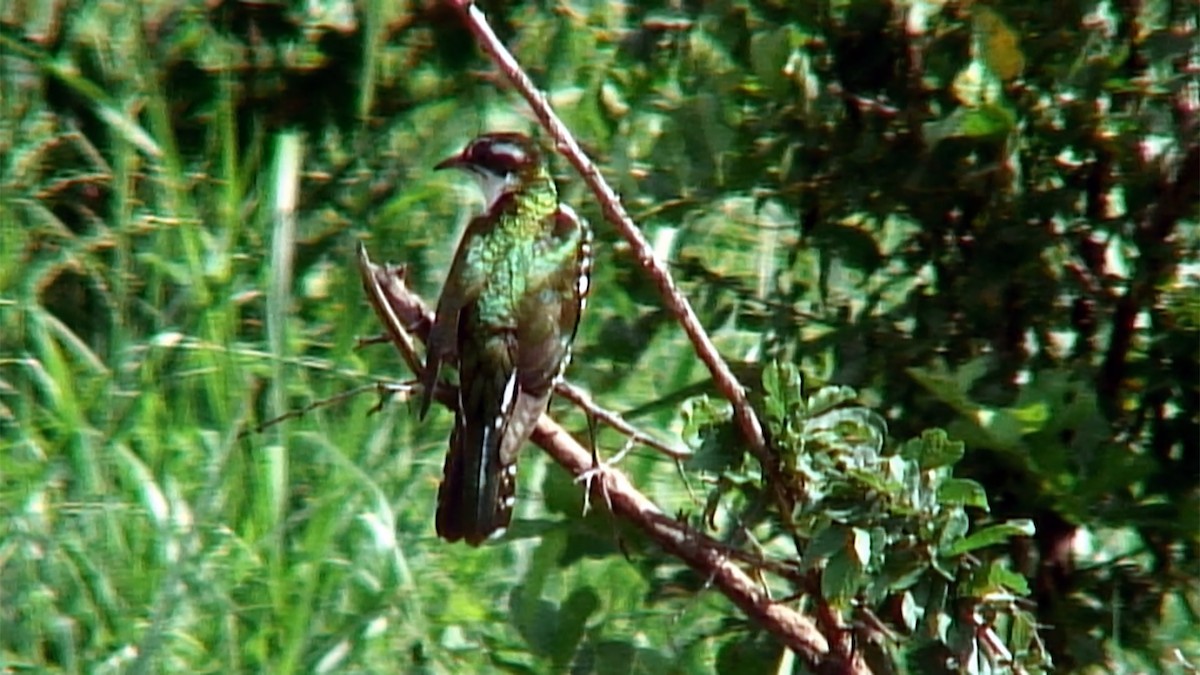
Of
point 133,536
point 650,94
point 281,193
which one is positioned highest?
point 650,94

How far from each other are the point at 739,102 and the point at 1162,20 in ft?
1.79

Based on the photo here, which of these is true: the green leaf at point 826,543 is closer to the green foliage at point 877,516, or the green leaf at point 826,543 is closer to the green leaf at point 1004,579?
the green foliage at point 877,516

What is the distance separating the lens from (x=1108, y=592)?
128 inches

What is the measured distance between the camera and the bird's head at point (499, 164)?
2.79 m

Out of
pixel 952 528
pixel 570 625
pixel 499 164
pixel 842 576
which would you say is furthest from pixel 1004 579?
pixel 499 164

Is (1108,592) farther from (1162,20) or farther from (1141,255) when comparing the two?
(1162,20)

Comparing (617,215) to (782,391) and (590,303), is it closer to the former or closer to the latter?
(782,391)

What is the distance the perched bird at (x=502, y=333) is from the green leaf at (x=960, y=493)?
17.0 inches

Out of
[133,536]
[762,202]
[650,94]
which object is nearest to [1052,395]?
[762,202]

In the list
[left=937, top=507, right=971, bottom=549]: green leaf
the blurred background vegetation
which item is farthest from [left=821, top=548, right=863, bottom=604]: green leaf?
the blurred background vegetation

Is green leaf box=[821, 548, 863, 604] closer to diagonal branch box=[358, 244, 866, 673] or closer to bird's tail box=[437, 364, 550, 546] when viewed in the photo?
diagonal branch box=[358, 244, 866, 673]

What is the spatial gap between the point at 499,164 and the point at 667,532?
0.46m

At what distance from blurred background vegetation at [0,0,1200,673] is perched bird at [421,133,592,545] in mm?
192

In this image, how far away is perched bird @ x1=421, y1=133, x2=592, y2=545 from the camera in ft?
8.58
